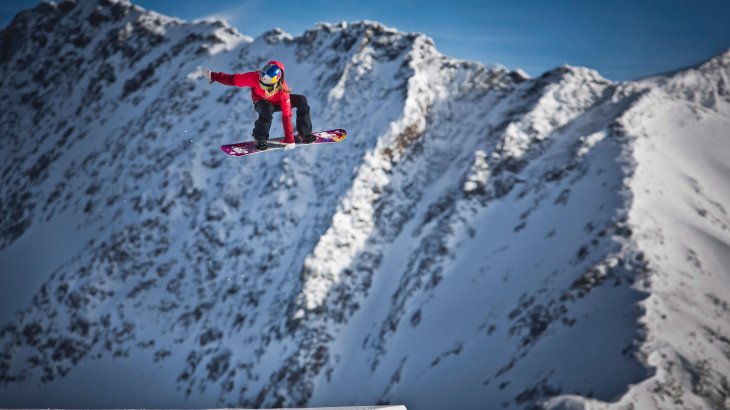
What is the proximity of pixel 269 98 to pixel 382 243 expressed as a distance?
21605 mm

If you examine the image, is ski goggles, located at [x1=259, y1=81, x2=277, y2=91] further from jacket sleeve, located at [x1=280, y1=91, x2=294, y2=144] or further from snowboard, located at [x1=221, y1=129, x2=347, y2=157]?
snowboard, located at [x1=221, y1=129, x2=347, y2=157]

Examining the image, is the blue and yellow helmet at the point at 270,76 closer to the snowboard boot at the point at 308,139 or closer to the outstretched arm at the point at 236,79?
the outstretched arm at the point at 236,79

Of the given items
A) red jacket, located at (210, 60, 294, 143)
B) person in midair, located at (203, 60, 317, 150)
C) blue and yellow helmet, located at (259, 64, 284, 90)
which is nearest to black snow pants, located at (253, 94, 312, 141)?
person in midair, located at (203, 60, 317, 150)

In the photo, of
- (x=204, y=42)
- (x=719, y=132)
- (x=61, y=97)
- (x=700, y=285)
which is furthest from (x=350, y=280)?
(x=61, y=97)

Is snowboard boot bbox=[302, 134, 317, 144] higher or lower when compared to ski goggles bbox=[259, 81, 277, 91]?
lower

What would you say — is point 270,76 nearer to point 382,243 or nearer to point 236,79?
point 236,79

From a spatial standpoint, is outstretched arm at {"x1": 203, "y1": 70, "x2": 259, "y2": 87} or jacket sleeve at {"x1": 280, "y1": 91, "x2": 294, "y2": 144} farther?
jacket sleeve at {"x1": 280, "y1": 91, "x2": 294, "y2": 144}

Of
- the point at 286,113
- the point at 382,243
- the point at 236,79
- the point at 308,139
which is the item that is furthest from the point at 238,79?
the point at 382,243

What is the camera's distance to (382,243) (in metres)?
32.6

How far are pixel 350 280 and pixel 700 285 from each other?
59.7 feet

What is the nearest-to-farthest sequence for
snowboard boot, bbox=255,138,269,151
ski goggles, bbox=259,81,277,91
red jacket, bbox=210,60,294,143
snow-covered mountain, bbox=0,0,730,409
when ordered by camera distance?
red jacket, bbox=210,60,294,143
ski goggles, bbox=259,81,277,91
snowboard boot, bbox=255,138,269,151
snow-covered mountain, bbox=0,0,730,409

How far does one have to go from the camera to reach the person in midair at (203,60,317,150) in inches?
437

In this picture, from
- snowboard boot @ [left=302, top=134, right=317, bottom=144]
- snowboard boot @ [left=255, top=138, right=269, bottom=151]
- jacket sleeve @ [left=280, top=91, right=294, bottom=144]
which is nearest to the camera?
jacket sleeve @ [left=280, top=91, right=294, bottom=144]

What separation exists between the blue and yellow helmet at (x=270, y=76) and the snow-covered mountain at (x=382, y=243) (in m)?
10.9
